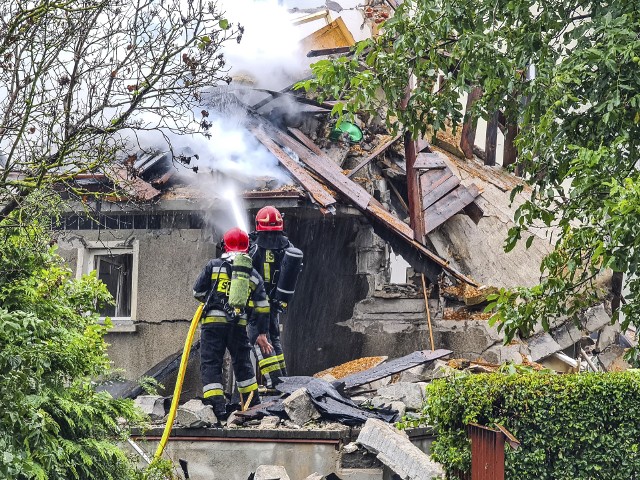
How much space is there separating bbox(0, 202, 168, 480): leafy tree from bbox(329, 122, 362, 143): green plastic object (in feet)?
21.9

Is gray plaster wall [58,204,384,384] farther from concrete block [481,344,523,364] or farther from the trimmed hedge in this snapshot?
the trimmed hedge

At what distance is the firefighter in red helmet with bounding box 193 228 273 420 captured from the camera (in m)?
10.2

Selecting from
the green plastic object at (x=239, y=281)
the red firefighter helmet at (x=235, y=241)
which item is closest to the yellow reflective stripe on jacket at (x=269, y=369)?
the green plastic object at (x=239, y=281)

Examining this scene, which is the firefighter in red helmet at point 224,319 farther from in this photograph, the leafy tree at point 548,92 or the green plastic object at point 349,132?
the green plastic object at point 349,132

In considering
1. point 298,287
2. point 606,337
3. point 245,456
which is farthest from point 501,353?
point 245,456

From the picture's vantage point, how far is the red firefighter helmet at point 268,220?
11.3m

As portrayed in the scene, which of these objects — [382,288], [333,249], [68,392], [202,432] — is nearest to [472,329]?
[382,288]

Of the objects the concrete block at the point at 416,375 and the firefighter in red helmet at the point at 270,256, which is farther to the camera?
the concrete block at the point at 416,375

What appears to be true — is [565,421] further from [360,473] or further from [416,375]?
[416,375]

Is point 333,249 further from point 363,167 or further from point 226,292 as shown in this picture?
point 226,292

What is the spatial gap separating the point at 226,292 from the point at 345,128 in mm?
4518

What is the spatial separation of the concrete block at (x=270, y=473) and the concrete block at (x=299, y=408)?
829mm

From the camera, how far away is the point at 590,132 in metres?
8.59

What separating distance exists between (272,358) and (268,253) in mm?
1201
